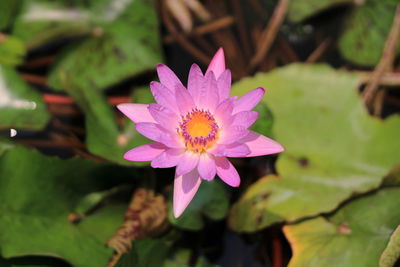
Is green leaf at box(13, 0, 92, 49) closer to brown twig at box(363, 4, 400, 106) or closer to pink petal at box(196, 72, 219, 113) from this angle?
pink petal at box(196, 72, 219, 113)

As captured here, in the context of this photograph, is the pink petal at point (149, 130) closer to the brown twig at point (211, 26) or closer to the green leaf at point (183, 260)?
the green leaf at point (183, 260)

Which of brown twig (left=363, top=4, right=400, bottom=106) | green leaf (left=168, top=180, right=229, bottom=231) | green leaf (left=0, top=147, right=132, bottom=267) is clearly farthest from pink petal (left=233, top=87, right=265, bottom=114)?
brown twig (left=363, top=4, right=400, bottom=106)

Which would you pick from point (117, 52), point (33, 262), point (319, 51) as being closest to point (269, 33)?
point (319, 51)

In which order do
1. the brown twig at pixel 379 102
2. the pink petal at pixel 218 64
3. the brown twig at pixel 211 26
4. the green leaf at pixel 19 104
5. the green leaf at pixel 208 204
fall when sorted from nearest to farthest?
the pink petal at pixel 218 64
the green leaf at pixel 208 204
the green leaf at pixel 19 104
the brown twig at pixel 379 102
the brown twig at pixel 211 26

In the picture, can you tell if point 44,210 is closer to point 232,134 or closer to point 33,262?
point 33,262

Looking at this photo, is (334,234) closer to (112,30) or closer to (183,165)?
(183,165)

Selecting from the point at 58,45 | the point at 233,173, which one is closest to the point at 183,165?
the point at 233,173

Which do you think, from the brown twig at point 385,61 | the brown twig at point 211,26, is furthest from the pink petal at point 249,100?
the brown twig at point 211,26
